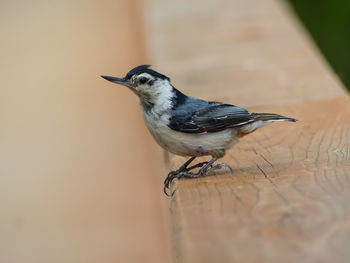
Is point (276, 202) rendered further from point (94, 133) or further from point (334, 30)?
point (94, 133)

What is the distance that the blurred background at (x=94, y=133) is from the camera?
6238 millimetres

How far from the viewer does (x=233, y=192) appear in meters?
2.88

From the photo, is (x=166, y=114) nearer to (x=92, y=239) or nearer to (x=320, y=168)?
(x=320, y=168)

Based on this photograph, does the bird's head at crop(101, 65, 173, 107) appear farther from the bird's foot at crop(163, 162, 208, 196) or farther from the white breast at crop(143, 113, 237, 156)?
the bird's foot at crop(163, 162, 208, 196)

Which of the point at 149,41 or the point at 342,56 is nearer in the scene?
the point at 149,41

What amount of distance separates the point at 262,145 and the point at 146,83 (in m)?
0.69

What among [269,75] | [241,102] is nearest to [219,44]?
[269,75]

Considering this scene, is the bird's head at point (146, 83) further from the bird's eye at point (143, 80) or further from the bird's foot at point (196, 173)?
the bird's foot at point (196, 173)

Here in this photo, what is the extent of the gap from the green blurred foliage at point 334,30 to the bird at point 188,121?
150 inches

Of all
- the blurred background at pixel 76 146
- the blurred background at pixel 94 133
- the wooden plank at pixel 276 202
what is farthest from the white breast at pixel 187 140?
the blurred background at pixel 76 146

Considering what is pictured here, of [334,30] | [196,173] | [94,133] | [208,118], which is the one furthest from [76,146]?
[196,173]

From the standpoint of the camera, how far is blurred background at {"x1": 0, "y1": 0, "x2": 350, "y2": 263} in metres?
6.24

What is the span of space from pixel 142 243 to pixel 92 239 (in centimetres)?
46

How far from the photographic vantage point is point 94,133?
9.05 metres
